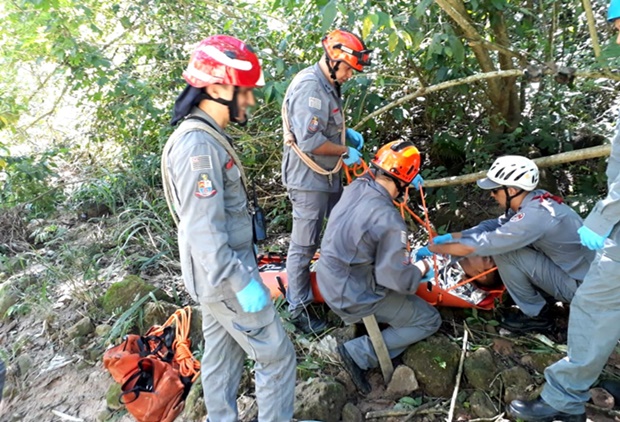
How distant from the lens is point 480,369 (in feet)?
9.82

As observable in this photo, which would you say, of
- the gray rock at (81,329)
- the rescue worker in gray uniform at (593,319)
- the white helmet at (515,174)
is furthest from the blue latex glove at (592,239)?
the gray rock at (81,329)

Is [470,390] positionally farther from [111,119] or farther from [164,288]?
[111,119]

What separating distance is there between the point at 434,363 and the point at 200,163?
2.00m

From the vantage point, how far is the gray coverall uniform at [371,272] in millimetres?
2842

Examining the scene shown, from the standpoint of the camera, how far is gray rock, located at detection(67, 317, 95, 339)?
378 cm

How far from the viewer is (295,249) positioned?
11.7 ft

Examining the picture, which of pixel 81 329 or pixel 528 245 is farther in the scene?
pixel 81 329

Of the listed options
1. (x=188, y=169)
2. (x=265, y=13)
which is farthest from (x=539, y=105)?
(x=188, y=169)

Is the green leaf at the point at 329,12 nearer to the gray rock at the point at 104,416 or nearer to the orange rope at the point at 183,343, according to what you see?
the orange rope at the point at 183,343

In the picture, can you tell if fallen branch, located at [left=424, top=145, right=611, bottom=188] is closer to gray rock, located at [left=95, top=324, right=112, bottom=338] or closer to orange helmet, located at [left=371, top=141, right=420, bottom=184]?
orange helmet, located at [left=371, top=141, right=420, bottom=184]

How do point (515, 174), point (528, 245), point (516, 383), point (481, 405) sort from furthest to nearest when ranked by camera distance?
point (528, 245)
point (515, 174)
point (516, 383)
point (481, 405)

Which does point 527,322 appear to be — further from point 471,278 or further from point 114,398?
point 114,398

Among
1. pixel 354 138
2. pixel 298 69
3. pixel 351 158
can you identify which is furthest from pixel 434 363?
pixel 298 69

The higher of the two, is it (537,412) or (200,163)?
(200,163)
